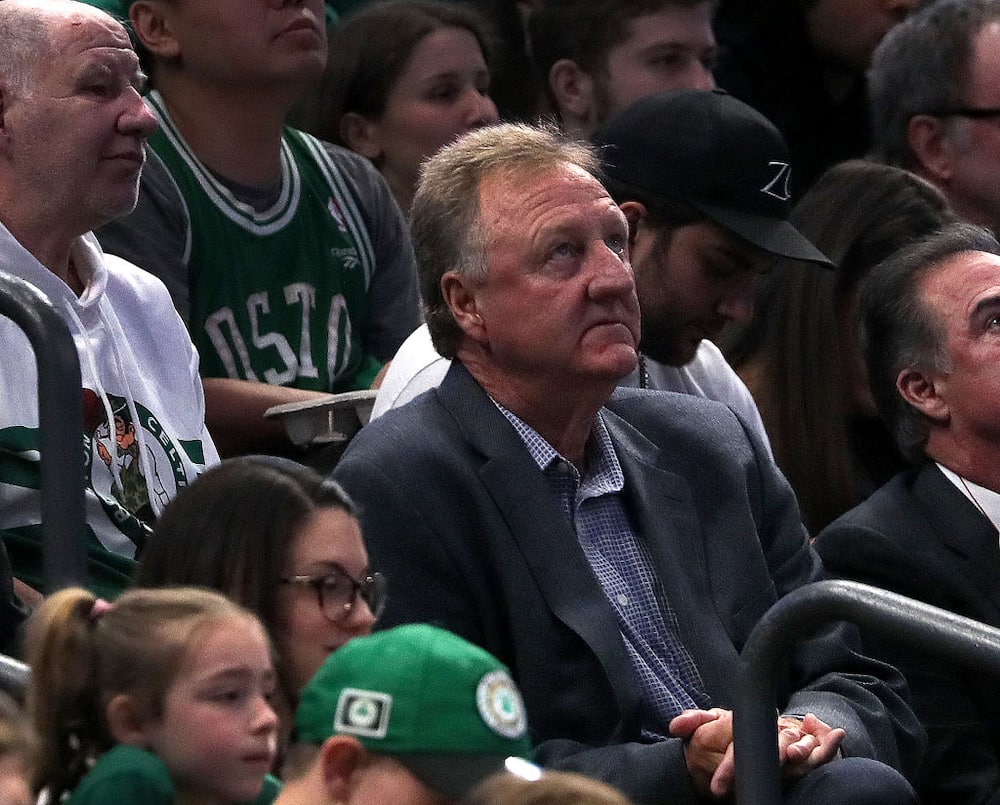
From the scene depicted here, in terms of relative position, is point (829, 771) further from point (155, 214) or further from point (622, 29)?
point (622, 29)

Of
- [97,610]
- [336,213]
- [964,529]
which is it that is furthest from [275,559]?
[336,213]

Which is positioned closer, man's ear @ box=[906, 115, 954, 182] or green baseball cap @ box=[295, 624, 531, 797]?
green baseball cap @ box=[295, 624, 531, 797]

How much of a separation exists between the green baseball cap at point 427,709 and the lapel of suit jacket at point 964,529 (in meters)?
1.76

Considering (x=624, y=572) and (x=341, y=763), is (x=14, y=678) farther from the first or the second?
(x=624, y=572)

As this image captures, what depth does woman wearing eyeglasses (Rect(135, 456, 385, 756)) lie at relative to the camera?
305 centimetres

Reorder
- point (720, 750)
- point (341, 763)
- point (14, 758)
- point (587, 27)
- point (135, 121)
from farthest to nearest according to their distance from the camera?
point (587, 27)
point (135, 121)
point (720, 750)
point (341, 763)
point (14, 758)

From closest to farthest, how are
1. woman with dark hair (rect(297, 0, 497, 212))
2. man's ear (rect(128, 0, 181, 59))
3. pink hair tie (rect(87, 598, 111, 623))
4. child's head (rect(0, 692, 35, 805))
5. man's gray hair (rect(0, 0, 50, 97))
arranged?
child's head (rect(0, 692, 35, 805)), pink hair tie (rect(87, 598, 111, 623)), man's gray hair (rect(0, 0, 50, 97)), man's ear (rect(128, 0, 181, 59)), woman with dark hair (rect(297, 0, 497, 212))

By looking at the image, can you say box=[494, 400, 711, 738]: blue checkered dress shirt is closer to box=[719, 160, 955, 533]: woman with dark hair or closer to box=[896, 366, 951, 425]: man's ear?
box=[896, 366, 951, 425]: man's ear

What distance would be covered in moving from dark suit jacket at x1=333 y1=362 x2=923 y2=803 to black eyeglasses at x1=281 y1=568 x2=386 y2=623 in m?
0.51

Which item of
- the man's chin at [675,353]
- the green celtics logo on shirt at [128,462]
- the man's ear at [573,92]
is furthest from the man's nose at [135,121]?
the man's ear at [573,92]

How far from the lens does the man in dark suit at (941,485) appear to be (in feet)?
13.3

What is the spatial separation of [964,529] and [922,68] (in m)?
2.25

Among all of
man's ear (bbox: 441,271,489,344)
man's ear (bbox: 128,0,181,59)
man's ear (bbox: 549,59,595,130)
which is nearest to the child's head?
man's ear (bbox: 441,271,489,344)

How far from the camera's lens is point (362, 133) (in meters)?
5.97
